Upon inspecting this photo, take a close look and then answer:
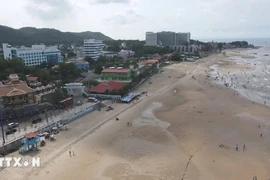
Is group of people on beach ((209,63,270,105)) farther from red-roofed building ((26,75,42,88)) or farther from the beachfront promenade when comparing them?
red-roofed building ((26,75,42,88))

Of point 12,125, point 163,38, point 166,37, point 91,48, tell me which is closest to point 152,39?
point 163,38

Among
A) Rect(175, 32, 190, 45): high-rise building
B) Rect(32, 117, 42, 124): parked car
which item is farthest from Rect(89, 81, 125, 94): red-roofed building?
Rect(175, 32, 190, 45): high-rise building

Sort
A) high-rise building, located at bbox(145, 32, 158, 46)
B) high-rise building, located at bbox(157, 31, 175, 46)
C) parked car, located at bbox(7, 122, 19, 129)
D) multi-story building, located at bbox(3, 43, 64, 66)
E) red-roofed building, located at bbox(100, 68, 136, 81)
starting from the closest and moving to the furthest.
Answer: parked car, located at bbox(7, 122, 19, 129)
red-roofed building, located at bbox(100, 68, 136, 81)
multi-story building, located at bbox(3, 43, 64, 66)
high-rise building, located at bbox(145, 32, 158, 46)
high-rise building, located at bbox(157, 31, 175, 46)

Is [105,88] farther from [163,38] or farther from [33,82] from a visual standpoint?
[163,38]

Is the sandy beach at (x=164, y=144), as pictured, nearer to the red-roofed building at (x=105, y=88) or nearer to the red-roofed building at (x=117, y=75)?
the red-roofed building at (x=105, y=88)

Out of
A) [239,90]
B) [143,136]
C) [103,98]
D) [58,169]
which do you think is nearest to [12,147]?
[58,169]

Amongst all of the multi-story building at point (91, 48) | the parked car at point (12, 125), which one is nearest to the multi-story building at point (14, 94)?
the parked car at point (12, 125)

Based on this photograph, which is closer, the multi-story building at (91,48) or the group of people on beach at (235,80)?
the group of people on beach at (235,80)
